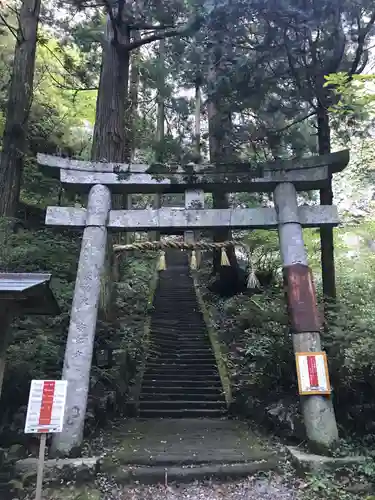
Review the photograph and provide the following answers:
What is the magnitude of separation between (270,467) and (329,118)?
21.8ft

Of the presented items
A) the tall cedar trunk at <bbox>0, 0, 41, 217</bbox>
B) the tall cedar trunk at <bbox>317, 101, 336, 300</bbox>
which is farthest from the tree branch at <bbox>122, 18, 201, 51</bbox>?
the tall cedar trunk at <bbox>317, 101, 336, 300</bbox>

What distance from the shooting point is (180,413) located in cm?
789

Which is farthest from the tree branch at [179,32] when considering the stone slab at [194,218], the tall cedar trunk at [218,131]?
the stone slab at [194,218]

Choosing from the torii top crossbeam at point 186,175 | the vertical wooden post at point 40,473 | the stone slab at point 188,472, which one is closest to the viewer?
the vertical wooden post at point 40,473

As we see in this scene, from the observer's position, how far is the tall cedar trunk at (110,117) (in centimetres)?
852

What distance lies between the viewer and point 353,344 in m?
5.77

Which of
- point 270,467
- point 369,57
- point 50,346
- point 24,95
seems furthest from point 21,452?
point 369,57

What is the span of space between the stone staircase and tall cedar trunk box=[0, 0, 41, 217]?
476 cm

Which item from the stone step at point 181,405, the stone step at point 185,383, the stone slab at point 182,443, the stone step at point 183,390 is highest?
the stone step at point 185,383

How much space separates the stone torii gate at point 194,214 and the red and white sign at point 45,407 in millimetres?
1550

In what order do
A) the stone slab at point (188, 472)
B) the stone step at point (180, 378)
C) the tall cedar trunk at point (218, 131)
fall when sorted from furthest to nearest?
the stone step at point (180, 378)
the tall cedar trunk at point (218, 131)
the stone slab at point (188, 472)

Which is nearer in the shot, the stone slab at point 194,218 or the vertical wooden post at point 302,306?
the vertical wooden post at point 302,306

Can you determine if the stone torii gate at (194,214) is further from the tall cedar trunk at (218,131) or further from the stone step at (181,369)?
the stone step at (181,369)

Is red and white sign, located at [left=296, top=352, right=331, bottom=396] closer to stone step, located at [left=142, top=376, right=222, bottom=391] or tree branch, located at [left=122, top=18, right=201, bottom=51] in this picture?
stone step, located at [left=142, top=376, right=222, bottom=391]
